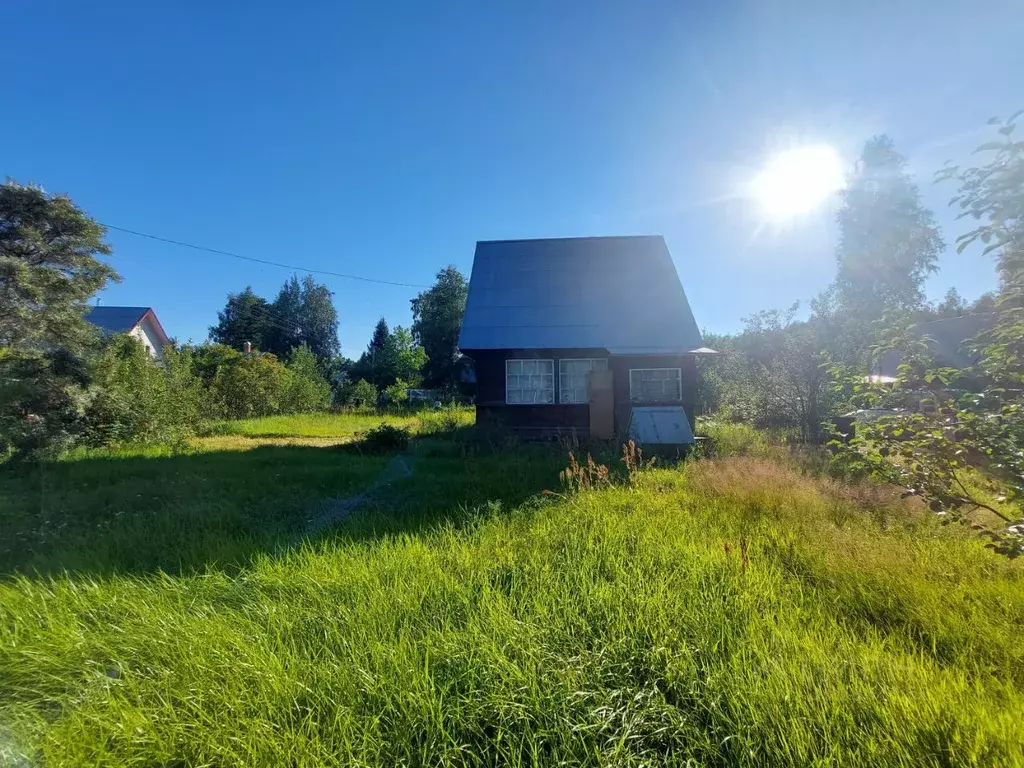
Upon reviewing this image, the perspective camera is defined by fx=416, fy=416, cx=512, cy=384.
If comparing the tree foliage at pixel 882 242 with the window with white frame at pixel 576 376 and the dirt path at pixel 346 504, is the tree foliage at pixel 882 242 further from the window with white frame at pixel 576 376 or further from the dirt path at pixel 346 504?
the dirt path at pixel 346 504

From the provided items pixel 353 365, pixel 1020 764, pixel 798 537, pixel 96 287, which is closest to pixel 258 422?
pixel 96 287

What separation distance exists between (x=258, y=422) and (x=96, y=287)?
901cm

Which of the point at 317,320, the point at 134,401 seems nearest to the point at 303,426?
the point at 134,401

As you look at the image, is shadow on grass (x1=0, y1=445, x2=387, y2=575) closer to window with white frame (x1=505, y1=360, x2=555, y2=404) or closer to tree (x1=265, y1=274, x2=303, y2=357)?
window with white frame (x1=505, y1=360, x2=555, y2=404)

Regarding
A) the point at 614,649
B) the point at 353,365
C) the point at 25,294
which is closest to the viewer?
the point at 614,649

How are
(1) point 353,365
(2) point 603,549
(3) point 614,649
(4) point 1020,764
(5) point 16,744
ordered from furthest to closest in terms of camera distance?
(1) point 353,365 → (2) point 603,549 → (3) point 614,649 → (5) point 16,744 → (4) point 1020,764

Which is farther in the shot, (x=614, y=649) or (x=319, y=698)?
(x=614, y=649)

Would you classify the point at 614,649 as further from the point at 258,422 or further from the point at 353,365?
the point at 353,365

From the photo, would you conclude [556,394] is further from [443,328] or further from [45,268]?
[443,328]

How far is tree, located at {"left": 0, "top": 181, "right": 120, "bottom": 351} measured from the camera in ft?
24.9

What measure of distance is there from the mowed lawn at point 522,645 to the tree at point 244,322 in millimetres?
50926

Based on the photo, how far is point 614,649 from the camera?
2086 mm

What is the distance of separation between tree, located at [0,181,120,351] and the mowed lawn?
20.8 ft

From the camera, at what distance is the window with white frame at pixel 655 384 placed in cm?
1163
